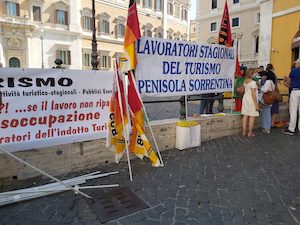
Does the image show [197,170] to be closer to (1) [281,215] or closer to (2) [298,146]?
(1) [281,215]

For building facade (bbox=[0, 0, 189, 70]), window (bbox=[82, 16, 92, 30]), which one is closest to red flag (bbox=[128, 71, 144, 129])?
building facade (bbox=[0, 0, 189, 70])

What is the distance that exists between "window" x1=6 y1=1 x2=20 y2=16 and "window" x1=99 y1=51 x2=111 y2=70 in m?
13.5

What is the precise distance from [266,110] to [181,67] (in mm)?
3262

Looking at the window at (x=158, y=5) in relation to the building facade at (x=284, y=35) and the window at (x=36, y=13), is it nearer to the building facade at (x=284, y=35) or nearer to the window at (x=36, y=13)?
the window at (x=36, y=13)

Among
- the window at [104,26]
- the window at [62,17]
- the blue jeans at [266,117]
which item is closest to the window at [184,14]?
the window at [104,26]

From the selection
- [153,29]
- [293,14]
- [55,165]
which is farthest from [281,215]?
[153,29]

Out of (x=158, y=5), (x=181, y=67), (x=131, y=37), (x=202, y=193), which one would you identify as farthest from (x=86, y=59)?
(x=202, y=193)

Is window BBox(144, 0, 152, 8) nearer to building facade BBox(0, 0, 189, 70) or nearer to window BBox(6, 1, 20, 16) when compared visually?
building facade BBox(0, 0, 189, 70)

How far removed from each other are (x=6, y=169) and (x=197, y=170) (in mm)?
3008

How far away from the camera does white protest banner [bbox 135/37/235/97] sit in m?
4.96

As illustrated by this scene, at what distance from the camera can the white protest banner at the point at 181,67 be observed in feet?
16.3

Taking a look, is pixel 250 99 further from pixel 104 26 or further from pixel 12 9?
pixel 104 26

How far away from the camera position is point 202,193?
3.54 metres

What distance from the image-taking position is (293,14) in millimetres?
14125
